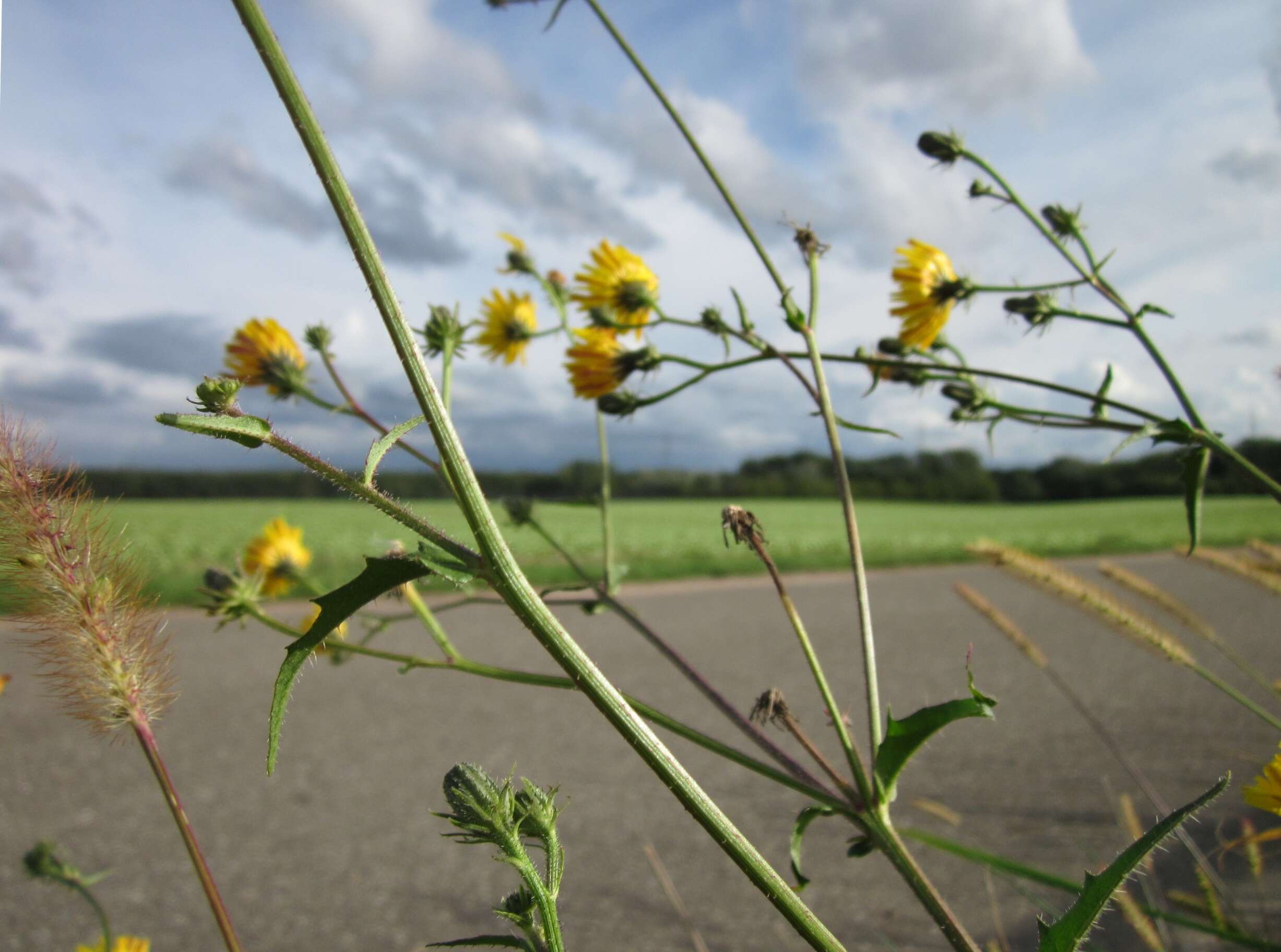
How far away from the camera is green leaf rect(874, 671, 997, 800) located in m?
0.41

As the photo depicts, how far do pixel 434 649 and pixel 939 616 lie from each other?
280cm

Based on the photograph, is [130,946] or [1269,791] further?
[130,946]

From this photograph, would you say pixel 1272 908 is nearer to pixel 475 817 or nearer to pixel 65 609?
pixel 475 817

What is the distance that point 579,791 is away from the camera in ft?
8.90

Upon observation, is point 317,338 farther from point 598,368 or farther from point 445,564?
point 445,564

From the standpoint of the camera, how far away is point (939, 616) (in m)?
4.93

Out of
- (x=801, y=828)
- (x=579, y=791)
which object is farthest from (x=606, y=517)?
(x=579, y=791)

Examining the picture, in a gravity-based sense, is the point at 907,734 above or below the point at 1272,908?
above

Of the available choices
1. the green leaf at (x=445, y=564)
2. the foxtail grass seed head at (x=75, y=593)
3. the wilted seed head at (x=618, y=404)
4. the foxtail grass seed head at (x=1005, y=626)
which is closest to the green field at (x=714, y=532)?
the foxtail grass seed head at (x=75, y=593)

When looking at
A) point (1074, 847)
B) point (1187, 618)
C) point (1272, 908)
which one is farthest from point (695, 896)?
point (1187, 618)

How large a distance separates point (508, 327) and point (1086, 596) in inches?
31.8

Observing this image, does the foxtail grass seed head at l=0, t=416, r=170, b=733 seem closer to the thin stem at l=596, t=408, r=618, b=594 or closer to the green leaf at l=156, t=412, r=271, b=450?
the green leaf at l=156, t=412, r=271, b=450

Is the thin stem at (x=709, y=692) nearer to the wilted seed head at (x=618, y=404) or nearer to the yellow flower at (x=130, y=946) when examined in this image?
the wilted seed head at (x=618, y=404)

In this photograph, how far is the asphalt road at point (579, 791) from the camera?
2010 millimetres
